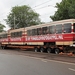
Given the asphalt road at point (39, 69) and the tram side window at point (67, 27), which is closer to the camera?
Result: the asphalt road at point (39, 69)

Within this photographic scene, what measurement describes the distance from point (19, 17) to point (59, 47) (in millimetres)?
47888

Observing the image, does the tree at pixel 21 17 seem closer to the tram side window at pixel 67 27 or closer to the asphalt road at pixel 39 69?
the tram side window at pixel 67 27

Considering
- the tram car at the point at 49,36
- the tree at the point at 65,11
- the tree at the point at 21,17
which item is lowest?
the tram car at the point at 49,36

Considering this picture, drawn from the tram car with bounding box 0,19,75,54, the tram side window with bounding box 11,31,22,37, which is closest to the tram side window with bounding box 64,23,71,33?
the tram car with bounding box 0,19,75,54

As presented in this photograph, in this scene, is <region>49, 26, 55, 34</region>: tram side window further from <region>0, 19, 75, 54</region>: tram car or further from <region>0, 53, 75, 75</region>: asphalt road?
<region>0, 53, 75, 75</region>: asphalt road

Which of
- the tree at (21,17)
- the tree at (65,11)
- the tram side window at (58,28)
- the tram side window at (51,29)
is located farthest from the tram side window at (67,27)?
the tree at (21,17)

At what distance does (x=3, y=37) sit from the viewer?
41906 millimetres

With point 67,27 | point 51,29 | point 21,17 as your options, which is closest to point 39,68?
point 67,27

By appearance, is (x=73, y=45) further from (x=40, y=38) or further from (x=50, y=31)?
(x=40, y=38)

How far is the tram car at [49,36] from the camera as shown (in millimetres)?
22703

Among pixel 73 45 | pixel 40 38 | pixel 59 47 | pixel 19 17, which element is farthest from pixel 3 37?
pixel 19 17

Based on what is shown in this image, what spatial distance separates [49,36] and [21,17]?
45208mm

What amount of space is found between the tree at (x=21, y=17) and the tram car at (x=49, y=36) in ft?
113

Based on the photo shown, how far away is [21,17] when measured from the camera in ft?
229
